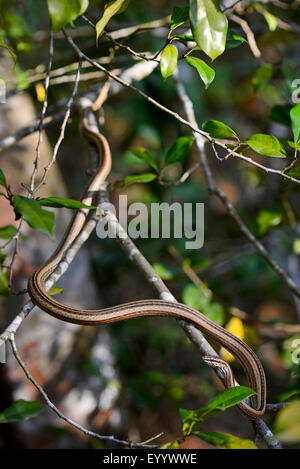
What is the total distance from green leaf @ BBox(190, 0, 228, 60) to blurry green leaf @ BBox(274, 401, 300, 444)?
1177mm

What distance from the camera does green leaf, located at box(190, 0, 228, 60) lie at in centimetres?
109

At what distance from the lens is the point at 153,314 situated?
61.5 inches

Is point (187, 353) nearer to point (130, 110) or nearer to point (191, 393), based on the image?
point (191, 393)

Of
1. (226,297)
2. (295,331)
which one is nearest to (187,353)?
(226,297)

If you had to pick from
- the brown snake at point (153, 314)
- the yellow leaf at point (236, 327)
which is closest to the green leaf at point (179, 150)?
the brown snake at point (153, 314)

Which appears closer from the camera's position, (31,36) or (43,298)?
(43,298)

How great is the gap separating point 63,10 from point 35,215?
0.50 metres

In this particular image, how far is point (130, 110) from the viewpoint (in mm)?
3299

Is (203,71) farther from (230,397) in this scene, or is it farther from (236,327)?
(236,327)

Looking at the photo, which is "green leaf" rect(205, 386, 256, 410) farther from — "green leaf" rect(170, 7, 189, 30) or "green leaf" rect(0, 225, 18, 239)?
"green leaf" rect(170, 7, 189, 30)

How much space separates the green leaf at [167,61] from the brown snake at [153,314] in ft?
2.24

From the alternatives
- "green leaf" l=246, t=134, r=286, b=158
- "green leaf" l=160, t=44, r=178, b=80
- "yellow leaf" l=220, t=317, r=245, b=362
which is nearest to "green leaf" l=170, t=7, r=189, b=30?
"green leaf" l=160, t=44, r=178, b=80

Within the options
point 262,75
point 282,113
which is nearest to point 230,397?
point 282,113

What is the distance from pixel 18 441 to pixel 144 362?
5.26 feet
